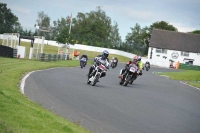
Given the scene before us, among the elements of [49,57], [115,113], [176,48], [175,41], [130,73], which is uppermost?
[175,41]

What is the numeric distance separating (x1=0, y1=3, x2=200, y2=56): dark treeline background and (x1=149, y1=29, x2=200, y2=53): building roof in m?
3.57

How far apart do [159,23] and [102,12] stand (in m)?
23.5

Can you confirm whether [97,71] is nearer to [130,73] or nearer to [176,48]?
[130,73]

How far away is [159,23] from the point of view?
12925 centimetres

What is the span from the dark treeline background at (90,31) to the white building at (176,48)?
315 cm

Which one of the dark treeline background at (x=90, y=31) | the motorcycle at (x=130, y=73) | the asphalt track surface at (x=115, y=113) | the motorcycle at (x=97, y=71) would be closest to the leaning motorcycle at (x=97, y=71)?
the motorcycle at (x=97, y=71)

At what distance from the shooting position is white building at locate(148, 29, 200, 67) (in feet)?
343

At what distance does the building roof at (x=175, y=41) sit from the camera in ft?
345

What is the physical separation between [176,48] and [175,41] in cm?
230

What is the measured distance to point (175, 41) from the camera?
10675 centimetres

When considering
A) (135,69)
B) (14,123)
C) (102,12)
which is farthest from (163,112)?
(102,12)

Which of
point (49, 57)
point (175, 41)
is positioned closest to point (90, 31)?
point (175, 41)

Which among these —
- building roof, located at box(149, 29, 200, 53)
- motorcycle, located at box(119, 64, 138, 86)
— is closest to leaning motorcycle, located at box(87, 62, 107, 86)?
motorcycle, located at box(119, 64, 138, 86)

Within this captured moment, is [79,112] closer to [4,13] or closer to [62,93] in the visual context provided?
[62,93]
